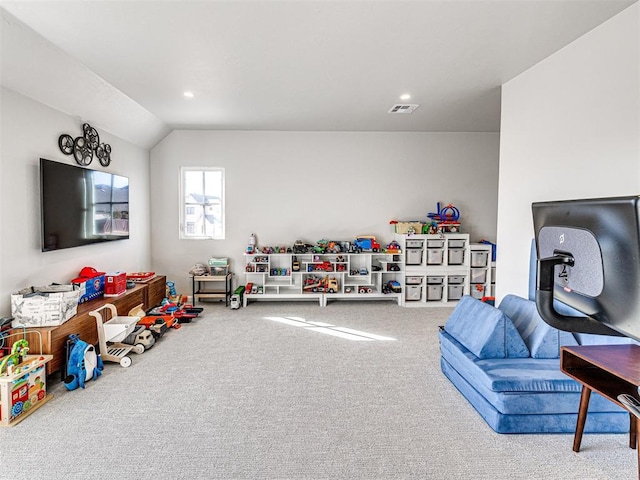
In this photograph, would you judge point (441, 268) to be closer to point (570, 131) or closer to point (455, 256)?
point (455, 256)

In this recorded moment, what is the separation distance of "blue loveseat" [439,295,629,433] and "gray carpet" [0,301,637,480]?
10 centimetres

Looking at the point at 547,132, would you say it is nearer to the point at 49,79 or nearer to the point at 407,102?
the point at 407,102

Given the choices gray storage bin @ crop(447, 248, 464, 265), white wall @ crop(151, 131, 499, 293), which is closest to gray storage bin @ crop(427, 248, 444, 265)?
gray storage bin @ crop(447, 248, 464, 265)

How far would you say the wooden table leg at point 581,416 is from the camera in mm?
1928

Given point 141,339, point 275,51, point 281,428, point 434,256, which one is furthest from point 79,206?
point 434,256

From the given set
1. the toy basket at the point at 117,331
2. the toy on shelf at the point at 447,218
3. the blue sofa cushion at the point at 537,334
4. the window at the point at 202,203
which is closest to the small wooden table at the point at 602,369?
the blue sofa cushion at the point at 537,334

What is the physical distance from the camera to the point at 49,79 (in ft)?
10.2

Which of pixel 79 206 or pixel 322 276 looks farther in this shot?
pixel 322 276

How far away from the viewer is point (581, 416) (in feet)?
6.49

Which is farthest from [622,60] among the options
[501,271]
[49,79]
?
[49,79]

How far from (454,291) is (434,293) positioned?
0.32 meters

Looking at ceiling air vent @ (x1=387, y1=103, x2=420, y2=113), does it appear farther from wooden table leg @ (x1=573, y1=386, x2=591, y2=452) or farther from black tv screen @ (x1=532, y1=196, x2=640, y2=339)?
black tv screen @ (x1=532, y1=196, x2=640, y2=339)

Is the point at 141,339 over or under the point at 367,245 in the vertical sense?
under

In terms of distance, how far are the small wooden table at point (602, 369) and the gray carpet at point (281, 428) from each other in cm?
49
